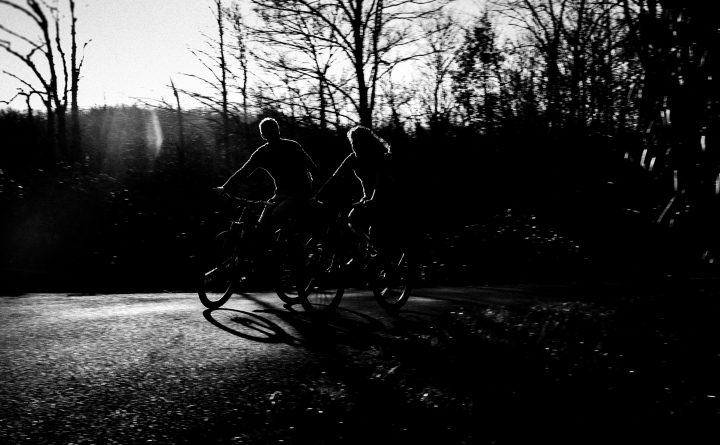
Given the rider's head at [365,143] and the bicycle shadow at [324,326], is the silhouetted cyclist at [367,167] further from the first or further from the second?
the bicycle shadow at [324,326]

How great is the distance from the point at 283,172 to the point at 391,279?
1892 millimetres

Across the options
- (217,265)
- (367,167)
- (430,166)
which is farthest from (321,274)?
(430,166)

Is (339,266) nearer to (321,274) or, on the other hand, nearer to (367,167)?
(321,274)

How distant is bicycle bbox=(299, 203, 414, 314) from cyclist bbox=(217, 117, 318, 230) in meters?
0.49

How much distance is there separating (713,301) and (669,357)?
159 inches

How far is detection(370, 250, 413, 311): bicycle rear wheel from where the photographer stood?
8.12 m

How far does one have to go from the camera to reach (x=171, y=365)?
499 cm

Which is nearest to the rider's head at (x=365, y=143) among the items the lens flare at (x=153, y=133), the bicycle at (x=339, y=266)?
the bicycle at (x=339, y=266)

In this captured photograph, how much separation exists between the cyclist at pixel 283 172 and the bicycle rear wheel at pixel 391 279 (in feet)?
4.21

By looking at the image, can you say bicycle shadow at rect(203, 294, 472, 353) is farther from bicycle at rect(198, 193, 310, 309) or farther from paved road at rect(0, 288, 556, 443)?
bicycle at rect(198, 193, 310, 309)

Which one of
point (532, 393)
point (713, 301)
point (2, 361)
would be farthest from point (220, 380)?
point (713, 301)

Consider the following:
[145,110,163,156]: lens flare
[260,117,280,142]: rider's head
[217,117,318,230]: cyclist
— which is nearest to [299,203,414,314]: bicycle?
[217,117,318,230]: cyclist

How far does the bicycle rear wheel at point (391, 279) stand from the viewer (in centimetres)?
812

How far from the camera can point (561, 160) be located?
2553 centimetres
